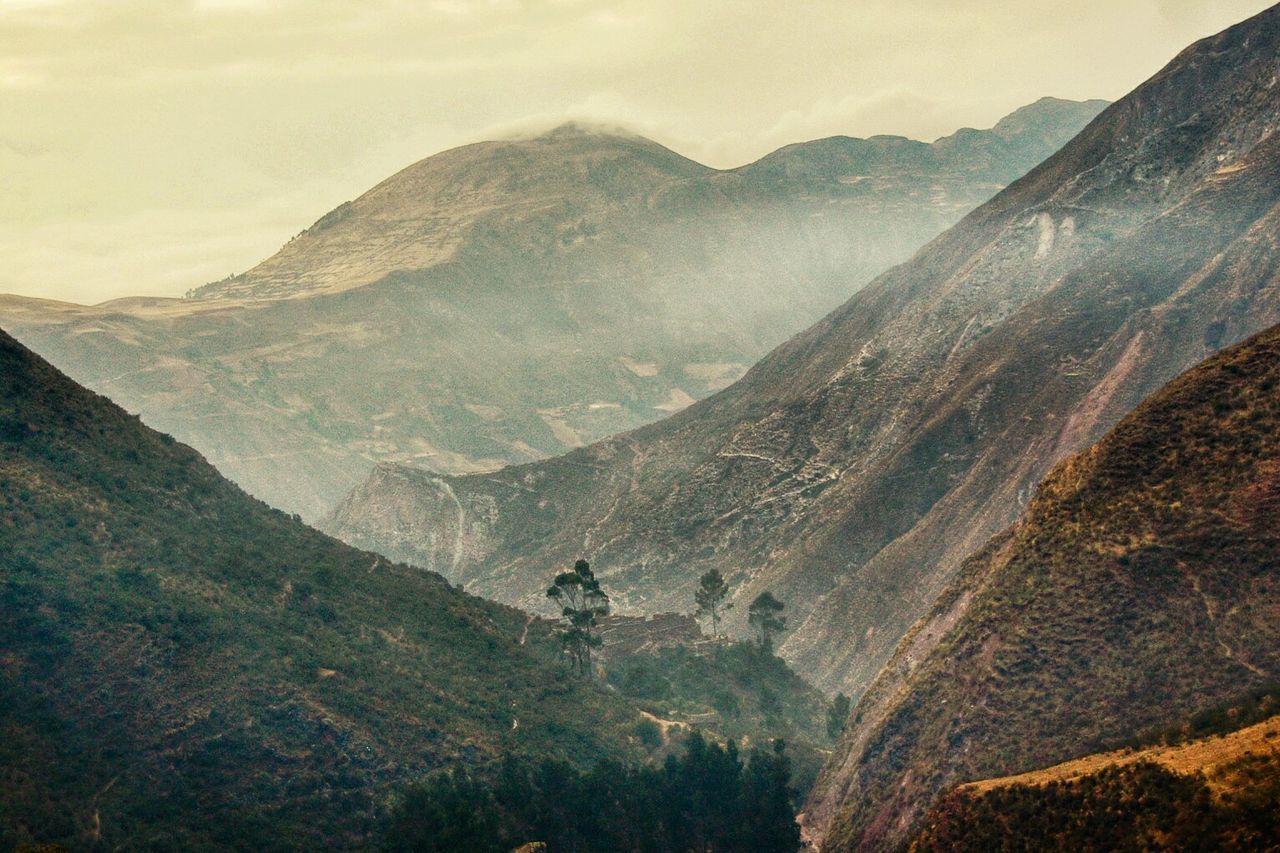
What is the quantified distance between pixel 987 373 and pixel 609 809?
9204 centimetres

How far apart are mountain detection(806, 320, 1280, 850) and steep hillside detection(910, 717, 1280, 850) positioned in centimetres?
549

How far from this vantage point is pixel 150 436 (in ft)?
323

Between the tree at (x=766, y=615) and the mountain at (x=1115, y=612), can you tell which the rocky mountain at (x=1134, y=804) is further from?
the tree at (x=766, y=615)

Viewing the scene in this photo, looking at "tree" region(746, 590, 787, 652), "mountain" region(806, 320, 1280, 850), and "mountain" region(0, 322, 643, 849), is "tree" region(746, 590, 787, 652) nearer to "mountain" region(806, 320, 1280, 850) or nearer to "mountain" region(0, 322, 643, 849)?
"mountain" region(0, 322, 643, 849)

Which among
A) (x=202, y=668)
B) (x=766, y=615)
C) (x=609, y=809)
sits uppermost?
(x=202, y=668)

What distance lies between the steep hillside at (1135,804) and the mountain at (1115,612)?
5494 mm

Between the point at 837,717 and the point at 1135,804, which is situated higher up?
the point at 1135,804

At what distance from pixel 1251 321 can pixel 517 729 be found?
76.2 metres

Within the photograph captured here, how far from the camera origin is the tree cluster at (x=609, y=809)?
7150 centimetres

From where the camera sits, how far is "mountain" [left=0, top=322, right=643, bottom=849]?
2621 inches

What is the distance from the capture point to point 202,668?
76.8 meters

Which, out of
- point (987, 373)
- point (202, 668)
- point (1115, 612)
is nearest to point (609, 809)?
point (202, 668)

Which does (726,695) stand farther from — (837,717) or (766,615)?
(766,615)

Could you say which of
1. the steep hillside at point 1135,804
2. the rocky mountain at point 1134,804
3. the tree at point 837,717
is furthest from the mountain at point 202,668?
the steep hillside at point 1135,804
